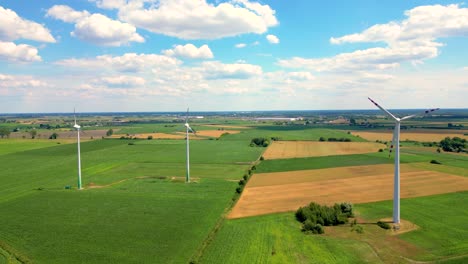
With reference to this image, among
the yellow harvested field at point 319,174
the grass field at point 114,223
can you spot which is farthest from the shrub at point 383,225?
the yellow harvested field at point 319,174

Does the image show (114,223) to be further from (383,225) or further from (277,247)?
(383,225)

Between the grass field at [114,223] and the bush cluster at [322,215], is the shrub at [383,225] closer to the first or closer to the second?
the bush cluster at [322,215]

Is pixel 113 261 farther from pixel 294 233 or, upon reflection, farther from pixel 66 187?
pixel 66 187

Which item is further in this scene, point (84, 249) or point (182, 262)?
point (84, 249)

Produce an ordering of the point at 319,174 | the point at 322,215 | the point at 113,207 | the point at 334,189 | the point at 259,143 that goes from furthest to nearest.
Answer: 1. the point at 259,143
2. the point at 319,174
3. the point at 334,189
4. the point at 113,207
5. the point at 322,215

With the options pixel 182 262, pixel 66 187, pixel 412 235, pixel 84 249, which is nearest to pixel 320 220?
pixel 412 235

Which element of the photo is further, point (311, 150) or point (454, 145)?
point (311, 150)

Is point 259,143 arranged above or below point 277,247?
above

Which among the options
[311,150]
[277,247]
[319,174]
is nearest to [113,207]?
[277,247]
